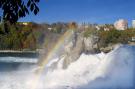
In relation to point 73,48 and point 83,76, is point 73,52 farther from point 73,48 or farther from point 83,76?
point 83,76

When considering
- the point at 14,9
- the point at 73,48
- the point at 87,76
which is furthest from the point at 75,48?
the point at 14,9

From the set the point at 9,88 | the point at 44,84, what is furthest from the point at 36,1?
the point at 44,84

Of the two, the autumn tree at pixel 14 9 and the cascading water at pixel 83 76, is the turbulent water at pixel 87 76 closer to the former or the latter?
the cascading water at pixel 83 76

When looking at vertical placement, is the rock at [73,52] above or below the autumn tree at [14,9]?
below

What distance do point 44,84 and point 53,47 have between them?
10961mm

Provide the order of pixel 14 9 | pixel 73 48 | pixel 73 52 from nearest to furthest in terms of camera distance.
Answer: pixel 14 9
pixel 73 52
pixel 73 48

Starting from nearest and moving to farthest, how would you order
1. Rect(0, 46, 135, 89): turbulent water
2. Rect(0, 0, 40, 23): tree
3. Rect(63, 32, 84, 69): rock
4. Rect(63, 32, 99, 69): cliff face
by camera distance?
Rect(0, 0, 40, 23): tree
Rect(0, 46, 135, 89): turbulent water
Rect(63, 32, 84, 69): rock
Rect(63, 32, 99, 69): cliff face

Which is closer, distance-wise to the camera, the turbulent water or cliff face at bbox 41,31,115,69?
the turbulent water

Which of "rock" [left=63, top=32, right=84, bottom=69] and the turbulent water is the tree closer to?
the turbulent water

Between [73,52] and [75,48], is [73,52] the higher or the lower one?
the lower one

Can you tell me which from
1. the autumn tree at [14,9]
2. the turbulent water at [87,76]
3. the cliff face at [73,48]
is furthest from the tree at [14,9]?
the cliff face at [73,48]

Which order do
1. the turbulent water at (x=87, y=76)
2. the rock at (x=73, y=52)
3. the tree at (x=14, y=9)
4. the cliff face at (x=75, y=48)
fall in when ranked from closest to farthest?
the tree at (x=14, y=9) < the turbulent water at (x=87, y=76) < the rock at (x=73, y=52) < the cliff face at (x=75, y=48)

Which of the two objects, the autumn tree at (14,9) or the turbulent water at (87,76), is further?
the turbulent water at (87,76)

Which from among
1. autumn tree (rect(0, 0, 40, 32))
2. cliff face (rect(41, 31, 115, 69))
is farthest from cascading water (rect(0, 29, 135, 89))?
autumn tree (rect(0, 0, 40, 32))
